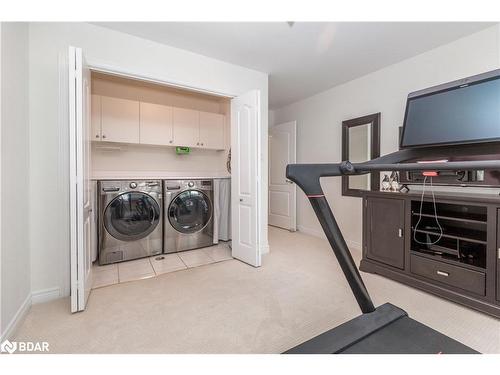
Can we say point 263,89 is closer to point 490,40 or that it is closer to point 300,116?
point 300,116

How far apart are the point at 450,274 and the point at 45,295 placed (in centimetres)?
335

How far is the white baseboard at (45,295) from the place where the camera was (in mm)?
1974

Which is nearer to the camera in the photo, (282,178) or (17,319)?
(17,319)

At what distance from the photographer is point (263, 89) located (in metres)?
3.25

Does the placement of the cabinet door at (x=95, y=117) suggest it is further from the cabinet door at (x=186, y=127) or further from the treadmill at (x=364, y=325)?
the treadmill at (x=364, y=325)

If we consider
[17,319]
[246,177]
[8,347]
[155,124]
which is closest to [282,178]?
[246,177]

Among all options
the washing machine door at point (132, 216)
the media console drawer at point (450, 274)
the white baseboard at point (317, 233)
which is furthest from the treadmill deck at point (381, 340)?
the washing machine door at point (132, 216)

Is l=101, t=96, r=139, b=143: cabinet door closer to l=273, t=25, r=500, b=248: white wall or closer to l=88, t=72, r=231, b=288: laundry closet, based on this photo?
l=88, t=72, r=231, b=288: laundry closet

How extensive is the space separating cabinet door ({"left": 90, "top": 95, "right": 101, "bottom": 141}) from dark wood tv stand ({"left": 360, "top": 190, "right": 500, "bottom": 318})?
3287mm

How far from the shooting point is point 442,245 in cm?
218

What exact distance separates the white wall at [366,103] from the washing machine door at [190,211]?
1.87m

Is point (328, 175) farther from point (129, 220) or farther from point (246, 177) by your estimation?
point (129, 220)

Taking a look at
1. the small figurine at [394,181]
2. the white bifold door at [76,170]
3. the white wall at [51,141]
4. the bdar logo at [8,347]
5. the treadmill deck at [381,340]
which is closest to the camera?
the treadmill deck at [381,340]
